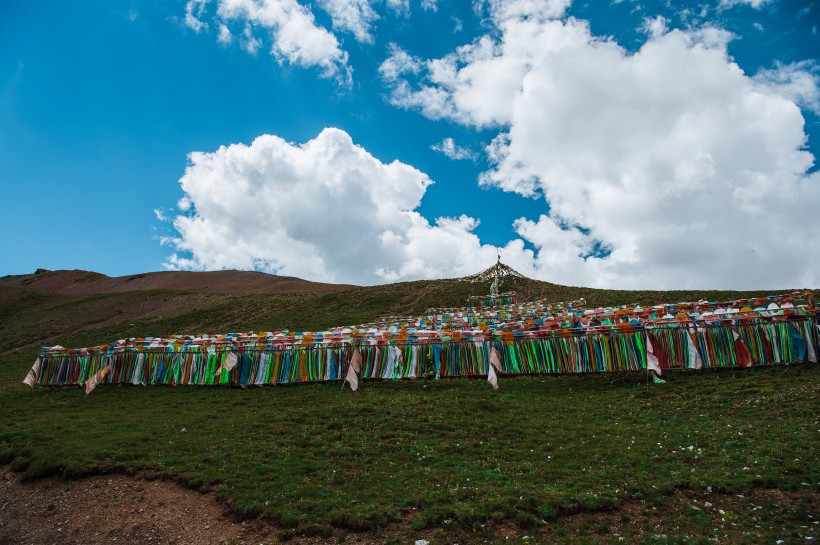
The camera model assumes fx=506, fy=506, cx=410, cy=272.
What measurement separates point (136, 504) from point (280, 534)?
3785mm

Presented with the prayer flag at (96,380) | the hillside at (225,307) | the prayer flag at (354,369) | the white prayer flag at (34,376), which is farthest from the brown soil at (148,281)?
the prayer flag at (354,369)

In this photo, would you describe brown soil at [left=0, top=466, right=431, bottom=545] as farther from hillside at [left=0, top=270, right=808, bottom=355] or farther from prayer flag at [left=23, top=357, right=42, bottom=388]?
hillside at [left=0, top=270, right=808, bottom=355]

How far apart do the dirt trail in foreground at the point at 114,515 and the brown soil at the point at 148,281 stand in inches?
3648

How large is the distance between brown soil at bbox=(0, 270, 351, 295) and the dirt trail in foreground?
92669mm

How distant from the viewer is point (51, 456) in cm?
1272

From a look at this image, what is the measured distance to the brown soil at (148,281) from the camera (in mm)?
109062

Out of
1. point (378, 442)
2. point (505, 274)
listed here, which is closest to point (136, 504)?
point (378, 442)

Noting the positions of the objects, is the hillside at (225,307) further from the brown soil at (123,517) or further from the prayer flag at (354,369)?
the brown soil at (123,517)

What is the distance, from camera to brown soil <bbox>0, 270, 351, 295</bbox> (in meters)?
109

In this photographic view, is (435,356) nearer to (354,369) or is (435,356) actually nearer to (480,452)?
(354,369)

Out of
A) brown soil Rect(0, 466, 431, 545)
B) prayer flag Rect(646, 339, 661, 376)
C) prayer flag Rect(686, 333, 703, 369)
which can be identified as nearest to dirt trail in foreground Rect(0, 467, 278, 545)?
brown soil Rect(0, 466, 431, 545)

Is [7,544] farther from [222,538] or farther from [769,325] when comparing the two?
[769,325]

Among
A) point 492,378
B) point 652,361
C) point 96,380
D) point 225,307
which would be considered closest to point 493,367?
point 492,378

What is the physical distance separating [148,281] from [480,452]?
129547mm
